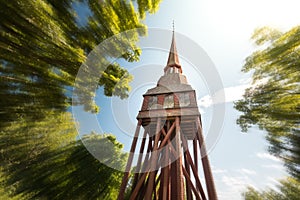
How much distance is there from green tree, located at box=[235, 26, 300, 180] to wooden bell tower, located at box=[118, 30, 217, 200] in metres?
2.42

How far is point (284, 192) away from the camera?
20.4 feet

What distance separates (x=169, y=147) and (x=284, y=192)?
18.5 feet

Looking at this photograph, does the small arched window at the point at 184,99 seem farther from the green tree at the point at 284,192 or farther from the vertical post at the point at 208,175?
the green tree at the point at 284,192

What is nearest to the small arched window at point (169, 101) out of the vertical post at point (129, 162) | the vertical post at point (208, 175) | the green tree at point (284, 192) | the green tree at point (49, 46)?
the vertical post at point (129, 162)

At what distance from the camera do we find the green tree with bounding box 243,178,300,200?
563 centimetres

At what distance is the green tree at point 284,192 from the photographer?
18.5 ft

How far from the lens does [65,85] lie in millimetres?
5215

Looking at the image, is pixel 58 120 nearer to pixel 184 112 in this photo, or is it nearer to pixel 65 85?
pixel 65 85

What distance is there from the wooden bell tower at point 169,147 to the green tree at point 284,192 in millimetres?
3830

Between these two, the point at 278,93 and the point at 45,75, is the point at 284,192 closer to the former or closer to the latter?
the point at 278,93

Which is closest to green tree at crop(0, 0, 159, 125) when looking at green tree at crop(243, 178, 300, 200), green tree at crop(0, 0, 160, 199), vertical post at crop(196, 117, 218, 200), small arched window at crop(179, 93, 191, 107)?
green tree at crop(0, 0, 160, 199)

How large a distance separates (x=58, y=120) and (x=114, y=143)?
204 inches

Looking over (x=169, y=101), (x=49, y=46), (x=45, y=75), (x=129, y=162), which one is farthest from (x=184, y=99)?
(x=45, y=75)

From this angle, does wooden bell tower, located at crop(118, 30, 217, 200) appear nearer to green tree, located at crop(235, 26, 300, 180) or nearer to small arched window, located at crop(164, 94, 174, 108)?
small arched window, located at crop(164, 94, 174, 108)
